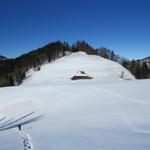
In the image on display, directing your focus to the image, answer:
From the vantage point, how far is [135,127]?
1020 centimetres

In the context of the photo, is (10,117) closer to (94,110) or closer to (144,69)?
(94,110)

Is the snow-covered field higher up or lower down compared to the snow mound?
lower down

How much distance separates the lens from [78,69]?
10862cm

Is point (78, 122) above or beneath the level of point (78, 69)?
beneath

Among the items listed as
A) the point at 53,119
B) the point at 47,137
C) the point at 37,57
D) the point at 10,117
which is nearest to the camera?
the point at 47,137

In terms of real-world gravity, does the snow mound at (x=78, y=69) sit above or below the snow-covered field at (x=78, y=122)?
above

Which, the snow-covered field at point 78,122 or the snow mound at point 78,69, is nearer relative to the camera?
the snow-covered field at point 78,122

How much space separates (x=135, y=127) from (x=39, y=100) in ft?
35.7

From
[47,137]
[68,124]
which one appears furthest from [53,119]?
[47,137]

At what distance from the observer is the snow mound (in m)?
97.8

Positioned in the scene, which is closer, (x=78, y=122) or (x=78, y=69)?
(x=78, y=122)

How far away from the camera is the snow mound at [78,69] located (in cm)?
9778

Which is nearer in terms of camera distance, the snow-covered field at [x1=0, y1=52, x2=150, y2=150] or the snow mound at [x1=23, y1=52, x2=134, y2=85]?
the snow-covered field at [x1=0, y1=52, x2=150, y2=150]

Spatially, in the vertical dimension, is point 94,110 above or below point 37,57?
below
